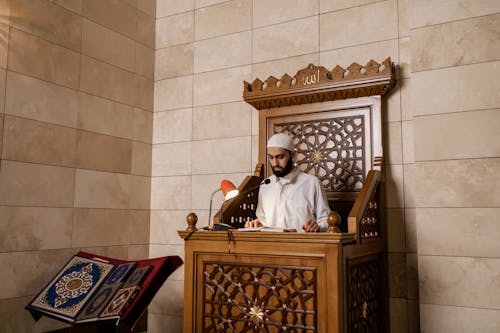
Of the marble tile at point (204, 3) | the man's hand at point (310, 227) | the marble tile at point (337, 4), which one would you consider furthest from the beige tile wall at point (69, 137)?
the man's hand at point (310, 227)

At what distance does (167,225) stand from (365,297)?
92.7 inches

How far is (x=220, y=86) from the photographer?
4684 millimetres

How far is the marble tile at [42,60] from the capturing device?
3693 millimetres

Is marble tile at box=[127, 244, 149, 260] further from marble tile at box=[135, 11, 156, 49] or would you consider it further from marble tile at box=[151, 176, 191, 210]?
marble tile at box=[135, 11, 156, 49]

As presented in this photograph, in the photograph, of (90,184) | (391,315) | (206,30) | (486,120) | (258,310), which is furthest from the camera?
(206,30)

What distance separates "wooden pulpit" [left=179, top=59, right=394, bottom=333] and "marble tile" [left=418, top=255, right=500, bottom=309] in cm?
39

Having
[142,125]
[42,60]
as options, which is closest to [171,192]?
[142,125]

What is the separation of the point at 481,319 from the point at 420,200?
833 mm

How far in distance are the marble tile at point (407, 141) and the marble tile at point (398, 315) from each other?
43.2 inches

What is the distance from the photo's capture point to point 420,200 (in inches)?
126

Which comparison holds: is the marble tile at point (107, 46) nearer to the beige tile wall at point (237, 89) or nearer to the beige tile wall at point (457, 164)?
the beige tile wall at point (237, 89)

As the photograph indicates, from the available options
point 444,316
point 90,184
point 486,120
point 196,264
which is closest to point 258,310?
point 196,264

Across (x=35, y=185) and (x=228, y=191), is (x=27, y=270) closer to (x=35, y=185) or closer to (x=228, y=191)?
(x=35, y=185)

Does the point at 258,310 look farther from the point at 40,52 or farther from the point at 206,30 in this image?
the point at 206,30
